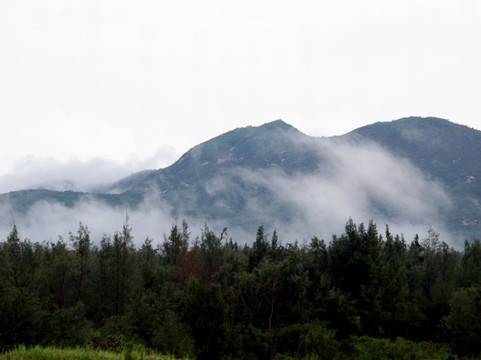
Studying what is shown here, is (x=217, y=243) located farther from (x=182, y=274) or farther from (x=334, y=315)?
(x=334, y=315)

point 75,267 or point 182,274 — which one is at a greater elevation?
point 75,267

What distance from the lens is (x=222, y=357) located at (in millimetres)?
24938

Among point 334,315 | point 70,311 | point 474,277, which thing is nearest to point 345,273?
point 334,315

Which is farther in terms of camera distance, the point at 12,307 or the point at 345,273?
the point at 345,273

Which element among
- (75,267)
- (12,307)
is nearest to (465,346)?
(12,307)

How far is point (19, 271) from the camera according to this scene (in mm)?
22359

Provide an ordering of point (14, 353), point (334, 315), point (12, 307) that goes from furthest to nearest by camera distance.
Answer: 1. point (334, 315)
2. point (12, 307)
3. point (14, 353)

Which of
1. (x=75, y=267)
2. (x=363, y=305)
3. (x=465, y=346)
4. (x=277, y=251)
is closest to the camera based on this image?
(x=465, y=346)

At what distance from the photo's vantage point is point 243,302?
33094 millimetres

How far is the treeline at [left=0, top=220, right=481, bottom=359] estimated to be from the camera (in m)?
22.4

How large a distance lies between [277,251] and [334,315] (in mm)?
14537

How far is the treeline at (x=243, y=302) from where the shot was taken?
73.5ft

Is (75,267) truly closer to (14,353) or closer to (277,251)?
(277,251)

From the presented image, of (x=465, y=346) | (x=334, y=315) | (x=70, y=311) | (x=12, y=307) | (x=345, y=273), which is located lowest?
(x=465, y=346)
